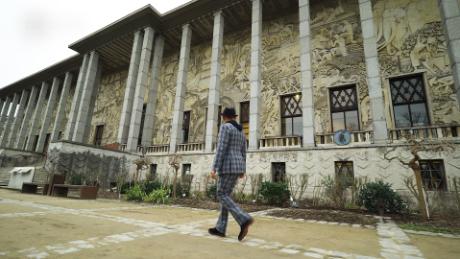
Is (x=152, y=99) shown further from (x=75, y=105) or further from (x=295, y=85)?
(x=295, y=85)

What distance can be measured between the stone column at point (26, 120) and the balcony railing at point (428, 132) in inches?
1425

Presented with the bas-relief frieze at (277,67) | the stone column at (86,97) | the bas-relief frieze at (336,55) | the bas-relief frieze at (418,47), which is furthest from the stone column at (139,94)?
the bas-relief frieze at (418,47)

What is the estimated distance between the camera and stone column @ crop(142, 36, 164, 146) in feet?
57.0

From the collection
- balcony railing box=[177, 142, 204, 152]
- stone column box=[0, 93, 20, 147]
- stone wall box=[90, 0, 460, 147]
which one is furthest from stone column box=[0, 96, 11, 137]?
balcony railing box=[177, 142, 204, 152]

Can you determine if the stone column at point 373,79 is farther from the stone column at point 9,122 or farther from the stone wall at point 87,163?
the stone column at point 9,122

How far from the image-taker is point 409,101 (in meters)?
11.6

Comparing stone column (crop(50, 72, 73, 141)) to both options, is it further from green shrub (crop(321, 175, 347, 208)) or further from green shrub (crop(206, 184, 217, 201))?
green shrub (crop(321, 175, 347, 208))

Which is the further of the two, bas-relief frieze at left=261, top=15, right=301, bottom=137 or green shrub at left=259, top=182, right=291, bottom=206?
bas-relief frieze at left=261, top=15, right=301, bottom=137

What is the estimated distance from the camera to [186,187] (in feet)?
37.4

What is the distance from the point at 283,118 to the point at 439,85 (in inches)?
299

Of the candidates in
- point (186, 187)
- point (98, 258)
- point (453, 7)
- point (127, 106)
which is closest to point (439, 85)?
point (453, 7)

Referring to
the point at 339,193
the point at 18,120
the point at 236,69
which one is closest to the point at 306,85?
the point at 339,193

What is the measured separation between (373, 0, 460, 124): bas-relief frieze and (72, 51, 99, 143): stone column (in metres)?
22.3

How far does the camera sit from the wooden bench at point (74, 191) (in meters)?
9.06
